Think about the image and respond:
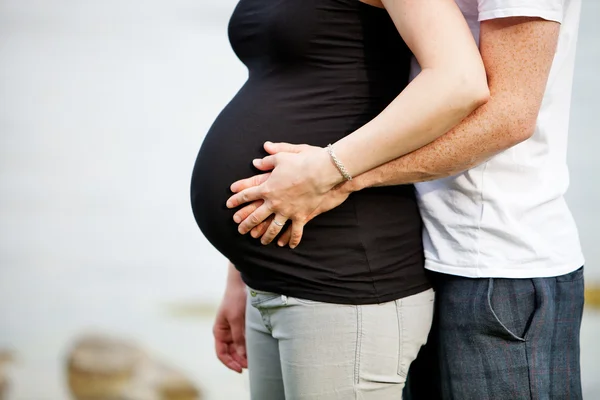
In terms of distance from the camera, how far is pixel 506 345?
0.96m

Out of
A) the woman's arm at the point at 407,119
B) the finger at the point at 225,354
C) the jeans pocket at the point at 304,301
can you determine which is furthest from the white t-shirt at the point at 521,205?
the finger at the point at 225,354

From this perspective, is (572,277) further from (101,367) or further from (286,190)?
(101,367)

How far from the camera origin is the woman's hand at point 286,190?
0.93 m

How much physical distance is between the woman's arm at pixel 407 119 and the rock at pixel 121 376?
1991mm

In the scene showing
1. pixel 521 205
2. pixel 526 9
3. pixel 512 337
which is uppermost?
pixel 526 9

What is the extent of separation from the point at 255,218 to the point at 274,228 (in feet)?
0.11

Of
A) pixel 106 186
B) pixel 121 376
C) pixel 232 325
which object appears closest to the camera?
pixel 232 325

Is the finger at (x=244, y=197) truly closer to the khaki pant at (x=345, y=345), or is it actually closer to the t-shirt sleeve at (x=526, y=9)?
the khaki pant at (x=345, y=345)

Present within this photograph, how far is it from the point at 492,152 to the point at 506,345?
290 mm

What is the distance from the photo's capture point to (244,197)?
0.99 m

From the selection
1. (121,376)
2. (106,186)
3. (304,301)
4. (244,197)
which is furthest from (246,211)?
(106,186)

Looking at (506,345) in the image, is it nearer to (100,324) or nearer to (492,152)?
(492,152)

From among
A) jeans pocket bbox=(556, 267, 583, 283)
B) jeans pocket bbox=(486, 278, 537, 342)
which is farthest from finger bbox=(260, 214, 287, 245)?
jeans pocket bbox=(556, 267, 583, 283)

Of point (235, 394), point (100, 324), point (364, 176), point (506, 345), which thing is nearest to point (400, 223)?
point (364, 176)
